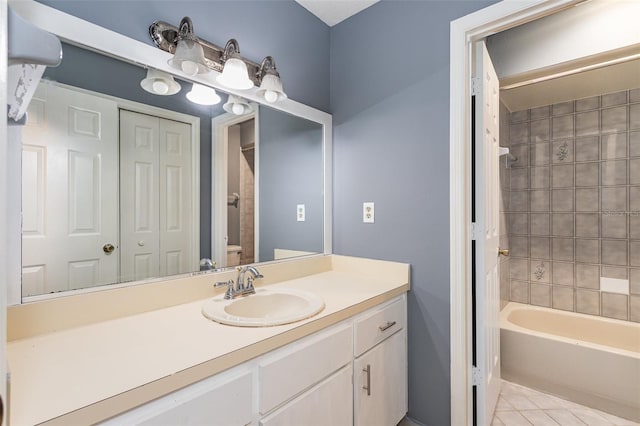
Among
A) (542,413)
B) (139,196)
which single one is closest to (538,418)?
(542,413)

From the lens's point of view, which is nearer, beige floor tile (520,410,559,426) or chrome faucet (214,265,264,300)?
chrome faucet (214,265,264,300)

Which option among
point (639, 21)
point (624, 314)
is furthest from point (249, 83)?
point (624, 314)

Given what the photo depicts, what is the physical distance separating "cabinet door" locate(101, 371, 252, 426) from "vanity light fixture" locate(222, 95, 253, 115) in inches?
46.5

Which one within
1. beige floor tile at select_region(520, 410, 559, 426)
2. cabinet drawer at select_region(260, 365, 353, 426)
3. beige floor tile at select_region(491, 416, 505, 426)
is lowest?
beige floor tile at select_region(491, 416, 505, 426)

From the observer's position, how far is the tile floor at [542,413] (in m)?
1.79

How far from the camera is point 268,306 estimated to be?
142 cm

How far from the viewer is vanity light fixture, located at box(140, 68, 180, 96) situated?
1244 mm

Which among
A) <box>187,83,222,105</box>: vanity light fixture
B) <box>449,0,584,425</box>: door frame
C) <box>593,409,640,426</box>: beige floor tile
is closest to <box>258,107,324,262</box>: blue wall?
<box>187,83,222,105</box>: vanity light fixture

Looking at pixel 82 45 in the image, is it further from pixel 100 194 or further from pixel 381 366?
pixel 381 366

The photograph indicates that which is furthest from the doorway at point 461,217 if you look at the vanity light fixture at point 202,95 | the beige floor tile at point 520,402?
the vanity light fixture at point 202,95

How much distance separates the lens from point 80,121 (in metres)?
1.07

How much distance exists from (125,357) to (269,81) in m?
1.28

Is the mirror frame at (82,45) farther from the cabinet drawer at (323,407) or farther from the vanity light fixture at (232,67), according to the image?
the cabinet drawer at (323,407)

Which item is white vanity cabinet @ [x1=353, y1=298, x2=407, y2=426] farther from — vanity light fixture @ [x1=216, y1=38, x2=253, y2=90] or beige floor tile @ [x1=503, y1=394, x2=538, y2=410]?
vanity light fixture @ [x1=216, y1=38, x2=253, y2=90]
